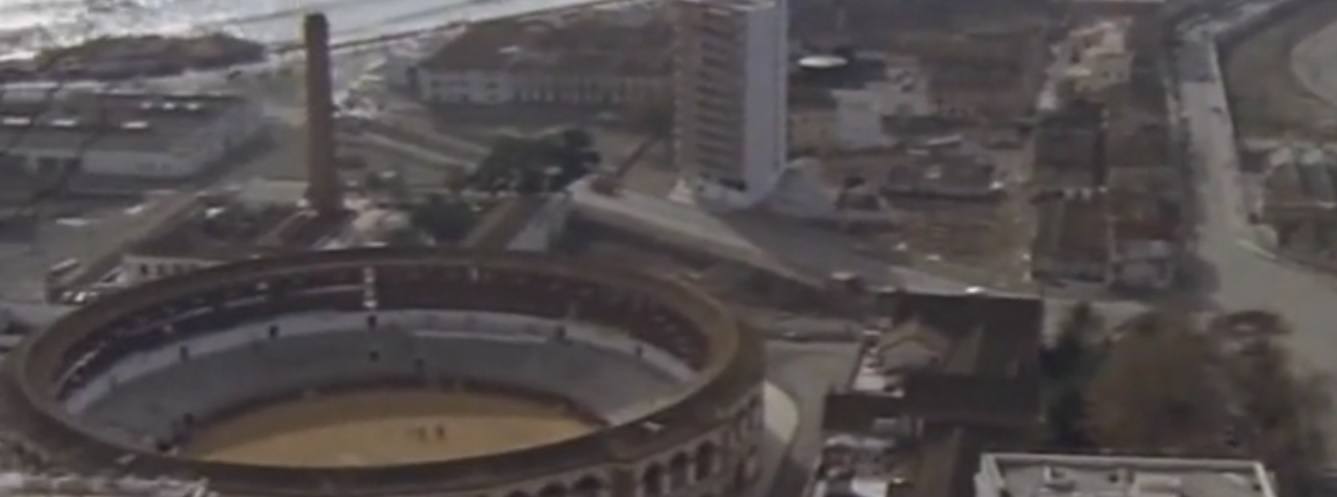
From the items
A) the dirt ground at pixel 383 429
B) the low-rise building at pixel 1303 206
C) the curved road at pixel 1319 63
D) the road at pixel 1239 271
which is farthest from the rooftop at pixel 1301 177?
the dirt ground at pixel 383 429

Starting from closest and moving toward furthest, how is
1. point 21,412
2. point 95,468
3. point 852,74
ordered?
point 95,468 → point 21,412 → point 852,74

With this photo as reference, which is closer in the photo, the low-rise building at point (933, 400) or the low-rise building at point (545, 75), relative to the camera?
the low-rise building at point (933, 400)

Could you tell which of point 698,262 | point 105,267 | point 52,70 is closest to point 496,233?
point 698,262

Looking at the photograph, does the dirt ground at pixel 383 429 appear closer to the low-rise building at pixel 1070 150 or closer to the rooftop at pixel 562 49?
the low-rise building at pixel 1070 150

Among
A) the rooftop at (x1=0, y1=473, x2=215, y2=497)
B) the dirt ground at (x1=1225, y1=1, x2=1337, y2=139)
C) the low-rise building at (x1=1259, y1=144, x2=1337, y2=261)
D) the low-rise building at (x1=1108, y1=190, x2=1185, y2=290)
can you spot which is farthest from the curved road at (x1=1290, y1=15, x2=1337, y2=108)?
the rooftop at (x1=0, y1=473, x2=215, y2=497)

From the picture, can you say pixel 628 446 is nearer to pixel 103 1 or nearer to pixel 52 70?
pixel 52 70

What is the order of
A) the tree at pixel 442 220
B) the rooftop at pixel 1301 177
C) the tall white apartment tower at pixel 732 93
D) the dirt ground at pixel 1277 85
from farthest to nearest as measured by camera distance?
the dirt ground at pixel 1277 85
the tall white apartment tower at pixel 732 93
the rooftop at pixel 1301 177
the tree at pixel 442 220

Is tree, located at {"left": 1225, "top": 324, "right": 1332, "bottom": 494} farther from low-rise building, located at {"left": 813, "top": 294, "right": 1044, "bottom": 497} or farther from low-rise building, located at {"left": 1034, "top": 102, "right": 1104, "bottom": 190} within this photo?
low-rise building, located at {"left": 1034, "top": 102, "right": 1104, "bottom": 190}
